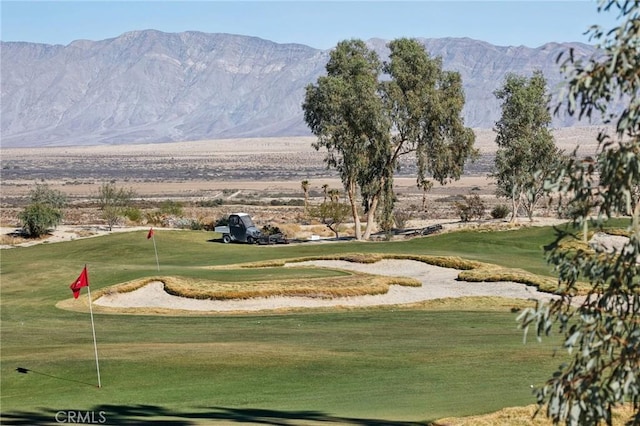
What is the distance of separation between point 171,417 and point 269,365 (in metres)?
5.84

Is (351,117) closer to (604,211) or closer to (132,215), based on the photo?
(132,215)

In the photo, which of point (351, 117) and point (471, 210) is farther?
point (471, 210)

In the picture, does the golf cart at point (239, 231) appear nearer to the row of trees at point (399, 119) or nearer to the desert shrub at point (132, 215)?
the row of trees at point (399, 119)

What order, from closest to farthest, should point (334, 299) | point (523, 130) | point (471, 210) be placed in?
point (334, 299) → point (523, 130) → point (471, 210)

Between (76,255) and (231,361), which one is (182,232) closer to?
(76,255)

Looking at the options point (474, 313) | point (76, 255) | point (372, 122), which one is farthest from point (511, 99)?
point (474, 313)

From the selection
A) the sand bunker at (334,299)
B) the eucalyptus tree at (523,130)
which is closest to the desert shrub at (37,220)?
the eucalyptus tree at (523,130)

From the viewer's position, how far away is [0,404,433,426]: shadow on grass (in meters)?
17.0

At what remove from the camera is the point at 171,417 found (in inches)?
703

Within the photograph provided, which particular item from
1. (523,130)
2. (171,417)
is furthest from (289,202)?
(171,417)

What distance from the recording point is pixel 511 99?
72188mm

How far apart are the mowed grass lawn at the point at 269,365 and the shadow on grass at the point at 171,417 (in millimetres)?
36

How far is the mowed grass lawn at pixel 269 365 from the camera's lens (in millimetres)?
18609

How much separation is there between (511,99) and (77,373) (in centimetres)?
5367
